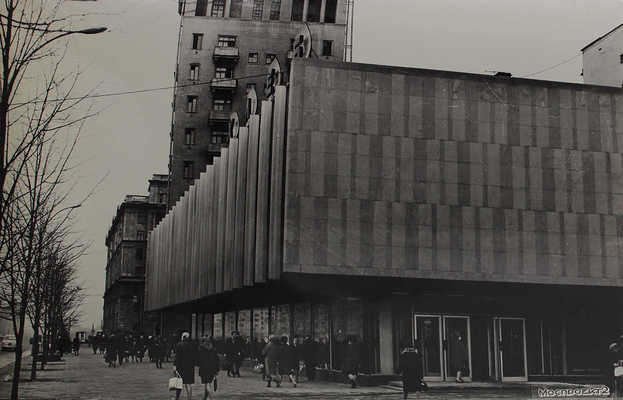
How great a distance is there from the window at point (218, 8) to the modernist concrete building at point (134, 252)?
3088 centimetres

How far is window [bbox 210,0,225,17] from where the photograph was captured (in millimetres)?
82312

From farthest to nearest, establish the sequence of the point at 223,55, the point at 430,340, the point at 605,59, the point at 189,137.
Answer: the point at 189,137 < the point at 223,55 < the point at 605,59 < the point at 430,340

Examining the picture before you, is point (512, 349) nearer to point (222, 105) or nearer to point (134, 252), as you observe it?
point (222, 105)

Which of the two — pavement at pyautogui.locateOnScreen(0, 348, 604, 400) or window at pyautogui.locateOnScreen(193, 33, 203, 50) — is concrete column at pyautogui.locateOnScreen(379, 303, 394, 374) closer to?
pavement at pyautogui.locateOnScreen(0, 348, 604, 400)

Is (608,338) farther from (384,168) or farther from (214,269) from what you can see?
(214,269)

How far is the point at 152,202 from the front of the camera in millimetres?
110562

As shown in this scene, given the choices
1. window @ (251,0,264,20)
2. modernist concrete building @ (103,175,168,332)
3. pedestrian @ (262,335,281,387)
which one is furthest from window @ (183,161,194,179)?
pedestrian @ (262,335,281,387)

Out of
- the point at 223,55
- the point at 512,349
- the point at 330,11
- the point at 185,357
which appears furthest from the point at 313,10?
the point at 185,357

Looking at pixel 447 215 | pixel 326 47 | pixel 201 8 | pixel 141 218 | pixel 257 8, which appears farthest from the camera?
pixel 141 218

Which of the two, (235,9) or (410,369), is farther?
(235,9)

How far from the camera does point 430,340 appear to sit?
34.8m

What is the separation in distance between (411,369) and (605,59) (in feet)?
117

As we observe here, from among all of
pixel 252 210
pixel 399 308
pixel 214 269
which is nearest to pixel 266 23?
pixel 214 269

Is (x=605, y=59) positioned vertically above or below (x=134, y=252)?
above
